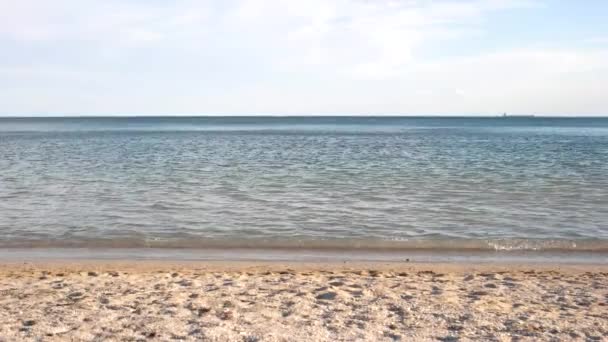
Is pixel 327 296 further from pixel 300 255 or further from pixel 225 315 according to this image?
pixel 300 255

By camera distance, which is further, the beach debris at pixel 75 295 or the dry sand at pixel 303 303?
the beach debris at pixel 75 295

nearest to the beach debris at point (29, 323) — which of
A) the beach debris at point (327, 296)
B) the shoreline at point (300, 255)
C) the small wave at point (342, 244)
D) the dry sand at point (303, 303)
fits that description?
the dry sand at point (303, 303)

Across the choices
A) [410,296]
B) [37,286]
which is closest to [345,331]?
[410,296]

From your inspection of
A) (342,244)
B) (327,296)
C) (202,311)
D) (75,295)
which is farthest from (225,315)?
(342,244)

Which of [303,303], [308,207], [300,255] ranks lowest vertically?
[300,255]

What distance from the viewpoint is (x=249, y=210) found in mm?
17062

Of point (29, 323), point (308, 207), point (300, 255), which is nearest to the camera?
point (29, 323)

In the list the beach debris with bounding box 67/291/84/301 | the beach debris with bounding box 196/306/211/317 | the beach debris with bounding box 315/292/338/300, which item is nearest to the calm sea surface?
the beach debris with bounding box 315/292/338/300

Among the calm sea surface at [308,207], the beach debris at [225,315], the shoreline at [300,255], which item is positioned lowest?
the shoreline at [300,255]

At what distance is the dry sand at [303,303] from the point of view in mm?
6746

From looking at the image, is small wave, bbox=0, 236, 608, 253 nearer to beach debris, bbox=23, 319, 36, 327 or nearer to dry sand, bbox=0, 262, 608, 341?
dry sand, bbox=0, 262, 608, 341

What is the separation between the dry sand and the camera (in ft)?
22.1

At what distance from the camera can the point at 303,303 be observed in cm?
797

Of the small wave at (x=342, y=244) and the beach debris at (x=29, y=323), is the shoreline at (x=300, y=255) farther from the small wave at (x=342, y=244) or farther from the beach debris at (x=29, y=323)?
the beach debris at (x=29, y=323)
